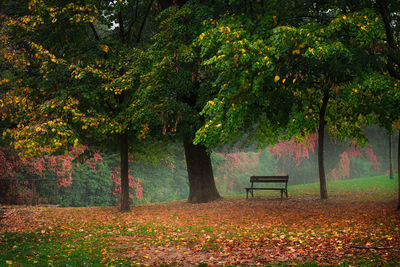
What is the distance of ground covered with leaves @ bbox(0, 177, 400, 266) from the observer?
652cm

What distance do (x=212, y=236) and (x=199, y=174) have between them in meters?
7.26

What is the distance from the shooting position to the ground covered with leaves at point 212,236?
6523 millimetres

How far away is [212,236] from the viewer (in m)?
8.71

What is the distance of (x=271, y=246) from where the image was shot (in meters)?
7.38

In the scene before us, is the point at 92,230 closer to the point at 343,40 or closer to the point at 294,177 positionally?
the point at 343,40

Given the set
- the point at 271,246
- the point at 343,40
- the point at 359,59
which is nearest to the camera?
the point at 271,246

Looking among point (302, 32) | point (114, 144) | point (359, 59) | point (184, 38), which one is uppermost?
point (184, 38)

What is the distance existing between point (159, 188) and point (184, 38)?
22.2 metres

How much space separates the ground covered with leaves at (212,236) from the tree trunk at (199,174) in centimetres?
257

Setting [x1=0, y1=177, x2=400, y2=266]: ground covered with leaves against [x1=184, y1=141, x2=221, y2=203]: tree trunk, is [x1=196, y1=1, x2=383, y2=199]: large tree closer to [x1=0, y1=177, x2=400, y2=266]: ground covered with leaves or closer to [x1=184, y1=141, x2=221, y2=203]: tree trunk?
[x1=0, y1=177, x2=400, y2=266]: ground covered with leaves

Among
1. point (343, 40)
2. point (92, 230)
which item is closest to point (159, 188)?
point (92, 230)

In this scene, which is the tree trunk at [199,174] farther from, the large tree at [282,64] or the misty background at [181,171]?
the large tree at [282,64]

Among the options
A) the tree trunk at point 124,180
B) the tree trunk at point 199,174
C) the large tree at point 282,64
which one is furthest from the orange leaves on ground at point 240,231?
the large tree at point 282,64

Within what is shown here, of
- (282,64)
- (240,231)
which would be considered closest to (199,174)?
(240,231)
